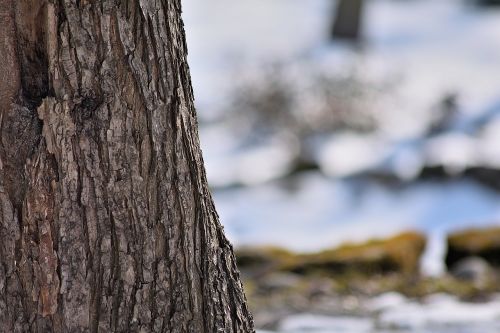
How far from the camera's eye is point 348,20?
1462cm

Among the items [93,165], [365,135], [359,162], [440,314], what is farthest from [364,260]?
[365,135]

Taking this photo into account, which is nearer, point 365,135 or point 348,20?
point 365,135

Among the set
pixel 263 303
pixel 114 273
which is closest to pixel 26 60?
pixel 114 273

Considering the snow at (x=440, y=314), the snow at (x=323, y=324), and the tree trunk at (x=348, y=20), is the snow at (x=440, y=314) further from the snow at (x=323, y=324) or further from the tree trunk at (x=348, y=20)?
the tree trunk at (x=348, y=20)

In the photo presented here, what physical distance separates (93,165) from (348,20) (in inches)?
493

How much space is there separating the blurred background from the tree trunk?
3 cm

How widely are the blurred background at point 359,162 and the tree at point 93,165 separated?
2.31 m

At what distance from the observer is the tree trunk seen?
574 inches

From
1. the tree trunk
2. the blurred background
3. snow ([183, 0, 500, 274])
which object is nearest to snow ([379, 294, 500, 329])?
the blurred background

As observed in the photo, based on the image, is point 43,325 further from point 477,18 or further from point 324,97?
point 477,18

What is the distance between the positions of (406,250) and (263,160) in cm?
420

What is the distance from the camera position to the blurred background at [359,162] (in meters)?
5.73

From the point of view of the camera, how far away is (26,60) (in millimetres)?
2480

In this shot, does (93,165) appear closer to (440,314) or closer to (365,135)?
(440,314)
